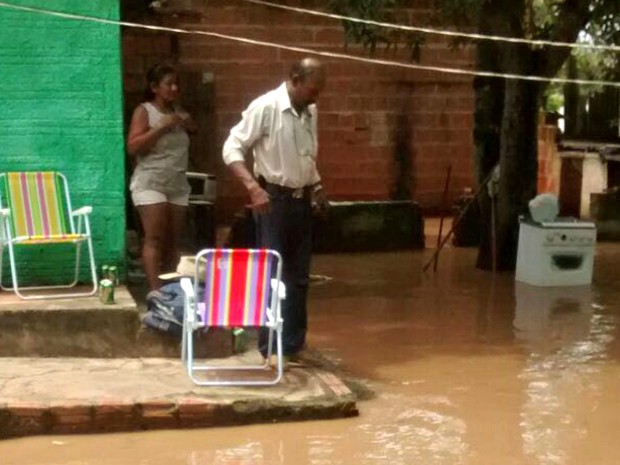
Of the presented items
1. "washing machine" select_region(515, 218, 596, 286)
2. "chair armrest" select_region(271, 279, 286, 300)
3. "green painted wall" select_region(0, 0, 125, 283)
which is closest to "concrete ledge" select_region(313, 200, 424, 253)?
"washing machine" select_region(515, 218, 596, 286)

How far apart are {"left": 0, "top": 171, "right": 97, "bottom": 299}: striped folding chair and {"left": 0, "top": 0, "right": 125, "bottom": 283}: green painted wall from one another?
0.13 meters

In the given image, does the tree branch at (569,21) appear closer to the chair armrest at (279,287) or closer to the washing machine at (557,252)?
the washing machine at (557,252)

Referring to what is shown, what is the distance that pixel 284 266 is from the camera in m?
6.91

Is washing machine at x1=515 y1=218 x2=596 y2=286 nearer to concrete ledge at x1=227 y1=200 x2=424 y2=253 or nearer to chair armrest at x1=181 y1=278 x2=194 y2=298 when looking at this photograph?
concrete ledge at x1=227 y1=200 x2=424 y2=253

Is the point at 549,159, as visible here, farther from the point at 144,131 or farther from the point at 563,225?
the point at 144,131

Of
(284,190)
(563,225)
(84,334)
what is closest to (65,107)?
(84,334)

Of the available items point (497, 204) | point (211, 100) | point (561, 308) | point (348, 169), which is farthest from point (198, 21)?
point (561, 308)

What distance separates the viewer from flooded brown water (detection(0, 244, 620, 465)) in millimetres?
5816

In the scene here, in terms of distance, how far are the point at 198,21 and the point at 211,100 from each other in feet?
3.65

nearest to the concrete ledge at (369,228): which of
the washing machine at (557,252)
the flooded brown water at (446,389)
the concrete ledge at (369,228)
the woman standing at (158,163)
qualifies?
the concrete ledge at (369,228)

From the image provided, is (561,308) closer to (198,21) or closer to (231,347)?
(231,347)

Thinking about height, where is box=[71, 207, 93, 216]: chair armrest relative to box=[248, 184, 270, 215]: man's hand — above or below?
below

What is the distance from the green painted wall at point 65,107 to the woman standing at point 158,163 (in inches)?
7.9

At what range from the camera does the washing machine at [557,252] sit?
430 inches
